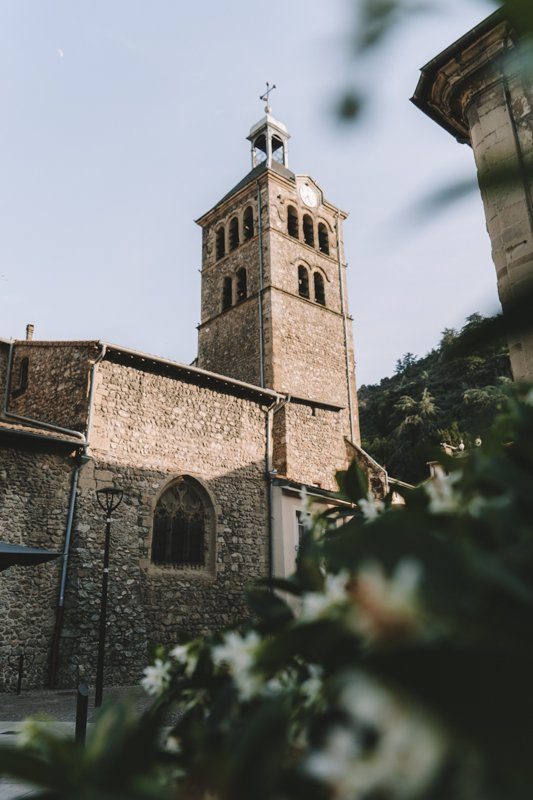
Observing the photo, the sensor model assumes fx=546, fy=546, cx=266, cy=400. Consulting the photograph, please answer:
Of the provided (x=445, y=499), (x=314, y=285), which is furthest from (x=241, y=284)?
(x=445, y=499)

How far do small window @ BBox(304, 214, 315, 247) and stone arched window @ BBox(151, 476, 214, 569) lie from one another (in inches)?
580

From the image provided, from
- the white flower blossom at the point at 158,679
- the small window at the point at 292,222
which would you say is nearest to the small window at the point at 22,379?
the small window at the point at 292,222

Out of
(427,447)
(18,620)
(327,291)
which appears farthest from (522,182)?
(327,291)

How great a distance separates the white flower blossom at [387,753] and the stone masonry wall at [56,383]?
11.9m

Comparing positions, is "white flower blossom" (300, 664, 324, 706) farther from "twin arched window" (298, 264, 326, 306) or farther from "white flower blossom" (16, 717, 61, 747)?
"twin arched window" (298, 264, 326, 306)

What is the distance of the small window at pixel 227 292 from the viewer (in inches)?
915

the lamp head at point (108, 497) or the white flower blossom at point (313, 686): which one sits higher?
the lamp head at point (108, 497)

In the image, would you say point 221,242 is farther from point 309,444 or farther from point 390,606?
point 390,606

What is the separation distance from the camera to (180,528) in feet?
40.5

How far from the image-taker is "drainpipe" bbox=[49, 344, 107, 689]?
9727 mm

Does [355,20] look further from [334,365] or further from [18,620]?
[334,365]

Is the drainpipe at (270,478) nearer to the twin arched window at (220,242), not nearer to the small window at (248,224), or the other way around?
the small window at (248,224)

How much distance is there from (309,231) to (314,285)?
298 centimetres

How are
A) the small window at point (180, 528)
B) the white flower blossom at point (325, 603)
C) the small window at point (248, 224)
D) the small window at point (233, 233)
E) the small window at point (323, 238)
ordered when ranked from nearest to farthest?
the white flower blossom at point (325, 603)
the small window at point (180, 528)
the small window at point (248, 224)
the small window at point (233, 233)
the small window at point (323, 238)
